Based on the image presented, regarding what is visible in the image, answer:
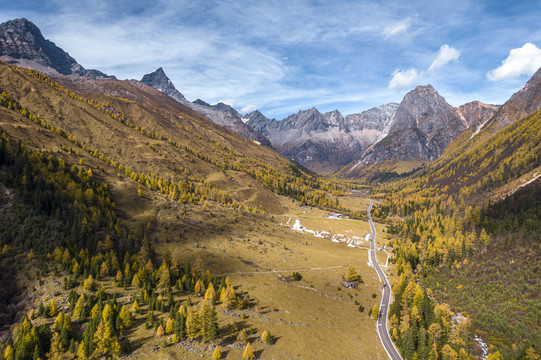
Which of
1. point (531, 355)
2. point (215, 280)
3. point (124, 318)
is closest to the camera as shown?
point (124, 318)

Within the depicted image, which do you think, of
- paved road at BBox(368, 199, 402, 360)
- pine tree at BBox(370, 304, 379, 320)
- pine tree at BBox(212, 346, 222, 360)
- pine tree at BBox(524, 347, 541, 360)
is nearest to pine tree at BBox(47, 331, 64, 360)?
pine tree at BBox(212, 346, 222, 360)

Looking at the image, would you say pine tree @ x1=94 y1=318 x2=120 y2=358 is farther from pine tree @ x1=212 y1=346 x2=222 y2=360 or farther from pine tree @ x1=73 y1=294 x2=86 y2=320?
pine tree @ x1=212 y1=346 x2=222 y2=360

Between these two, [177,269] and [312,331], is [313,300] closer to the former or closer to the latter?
[312,331]

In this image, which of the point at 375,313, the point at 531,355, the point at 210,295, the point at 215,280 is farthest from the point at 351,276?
the point at 210,295

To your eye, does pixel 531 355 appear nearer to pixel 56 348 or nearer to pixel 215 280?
pixel 215 280

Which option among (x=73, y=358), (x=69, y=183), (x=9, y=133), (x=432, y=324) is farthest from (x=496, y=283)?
(x=9, y=133)

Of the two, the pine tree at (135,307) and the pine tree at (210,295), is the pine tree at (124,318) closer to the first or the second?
the pine tree at (135,307)

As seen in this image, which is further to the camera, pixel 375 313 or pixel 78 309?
pixel 375 313

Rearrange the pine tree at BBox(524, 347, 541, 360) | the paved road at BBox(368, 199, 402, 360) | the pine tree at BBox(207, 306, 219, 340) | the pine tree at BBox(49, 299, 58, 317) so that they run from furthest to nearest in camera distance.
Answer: the paved road at BBox(368, 199, 402, 360)
the pine tree at BBox(49, 299, 58, 317)
the pine tree at BBox(524, 347, 541, 360)
the pine tree at BBox(207, 306, 219, 340)

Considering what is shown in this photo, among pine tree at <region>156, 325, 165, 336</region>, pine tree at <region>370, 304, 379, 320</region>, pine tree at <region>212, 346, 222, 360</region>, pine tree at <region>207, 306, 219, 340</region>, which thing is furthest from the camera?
pine tree at <region>370, 304, 379, 320</region>

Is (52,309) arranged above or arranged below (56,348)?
above

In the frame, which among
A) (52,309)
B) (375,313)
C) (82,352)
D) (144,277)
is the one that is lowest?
(82,352)
